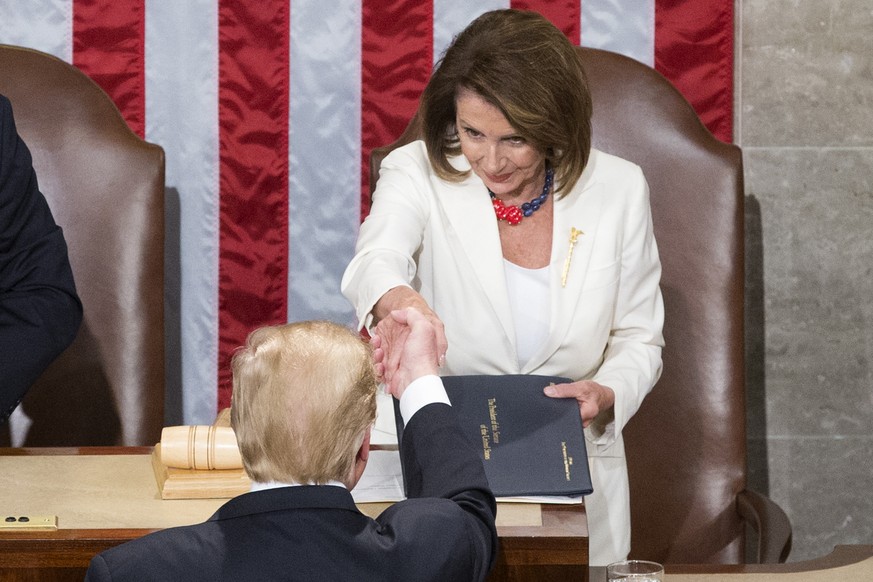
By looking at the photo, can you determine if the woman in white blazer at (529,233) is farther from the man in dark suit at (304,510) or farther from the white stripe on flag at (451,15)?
the man in dark suit at (304,510)

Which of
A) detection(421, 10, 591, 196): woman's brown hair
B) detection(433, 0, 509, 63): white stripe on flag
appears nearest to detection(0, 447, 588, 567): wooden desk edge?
detection(421, 10, 591, 196): woman's brown hair

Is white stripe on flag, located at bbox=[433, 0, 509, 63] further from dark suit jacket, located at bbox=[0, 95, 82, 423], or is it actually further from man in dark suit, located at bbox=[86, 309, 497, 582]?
man in dark suit, located at bbox=[86, 309, 497, 582]

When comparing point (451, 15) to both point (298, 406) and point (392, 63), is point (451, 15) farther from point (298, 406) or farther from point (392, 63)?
point (298, 406)

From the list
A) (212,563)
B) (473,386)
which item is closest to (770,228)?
(473,386)

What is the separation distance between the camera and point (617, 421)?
2.58m

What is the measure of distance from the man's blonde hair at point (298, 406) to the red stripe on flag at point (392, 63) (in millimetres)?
2053

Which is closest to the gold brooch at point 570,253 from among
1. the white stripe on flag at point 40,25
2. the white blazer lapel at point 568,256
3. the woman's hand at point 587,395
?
the white blazer lapel at point 568,256

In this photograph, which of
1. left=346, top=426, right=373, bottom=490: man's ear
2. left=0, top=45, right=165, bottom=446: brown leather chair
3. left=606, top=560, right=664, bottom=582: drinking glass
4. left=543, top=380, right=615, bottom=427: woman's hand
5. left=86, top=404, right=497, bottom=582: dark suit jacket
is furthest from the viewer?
left=0, top=45, right=165, bottom=446: brown leather chair

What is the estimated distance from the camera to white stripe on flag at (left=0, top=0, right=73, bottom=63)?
138 inches

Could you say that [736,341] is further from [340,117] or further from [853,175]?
[340,117]

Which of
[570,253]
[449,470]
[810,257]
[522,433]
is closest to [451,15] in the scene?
[570,253]

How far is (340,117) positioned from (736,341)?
1285 millimetres

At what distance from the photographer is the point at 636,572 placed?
1.83 m

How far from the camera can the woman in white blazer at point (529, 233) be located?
8.57ft
